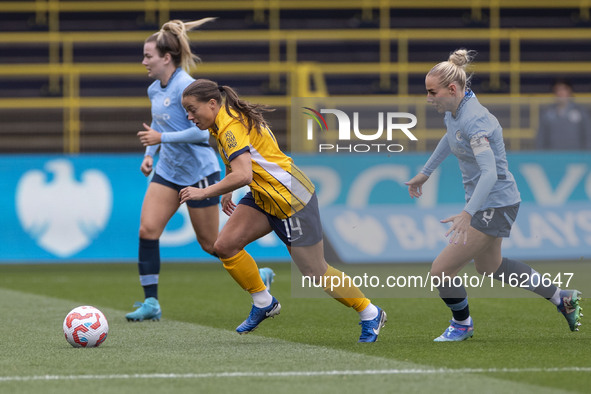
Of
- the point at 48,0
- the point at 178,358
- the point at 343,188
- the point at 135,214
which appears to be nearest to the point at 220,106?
the point at 178,358

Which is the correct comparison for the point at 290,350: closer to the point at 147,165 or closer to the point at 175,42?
the point at 147,165

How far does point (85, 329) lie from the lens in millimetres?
6258

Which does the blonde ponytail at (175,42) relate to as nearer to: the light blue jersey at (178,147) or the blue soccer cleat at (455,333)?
the light blue jersey at (178,147)

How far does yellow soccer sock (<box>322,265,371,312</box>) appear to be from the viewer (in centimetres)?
631

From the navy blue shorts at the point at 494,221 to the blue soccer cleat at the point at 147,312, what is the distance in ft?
8.63

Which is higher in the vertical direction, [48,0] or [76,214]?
[48,0]

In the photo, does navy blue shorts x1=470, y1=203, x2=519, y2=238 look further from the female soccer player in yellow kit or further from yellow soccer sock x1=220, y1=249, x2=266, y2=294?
yellow soccer sock x1=220, y1=249, x2=266, y2=294

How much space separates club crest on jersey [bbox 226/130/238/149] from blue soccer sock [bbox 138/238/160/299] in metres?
2.13

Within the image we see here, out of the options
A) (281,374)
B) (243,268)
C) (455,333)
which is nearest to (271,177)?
(243,268)

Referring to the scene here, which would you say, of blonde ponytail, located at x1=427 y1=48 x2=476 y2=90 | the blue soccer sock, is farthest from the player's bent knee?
the blue soccer sock

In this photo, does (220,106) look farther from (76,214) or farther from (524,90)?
(524,90)

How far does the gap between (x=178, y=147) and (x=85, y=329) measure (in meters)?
2.09

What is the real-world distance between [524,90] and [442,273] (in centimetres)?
1252

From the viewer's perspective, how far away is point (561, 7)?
1955 cm
